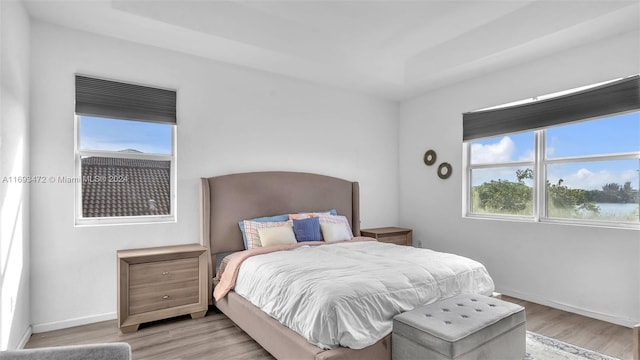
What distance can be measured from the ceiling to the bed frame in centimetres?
137

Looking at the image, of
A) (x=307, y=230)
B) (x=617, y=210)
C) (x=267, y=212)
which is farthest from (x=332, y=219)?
(x=617, y=210)

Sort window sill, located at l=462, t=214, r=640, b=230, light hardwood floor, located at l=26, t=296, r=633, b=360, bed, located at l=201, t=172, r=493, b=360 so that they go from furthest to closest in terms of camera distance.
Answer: window sill, located at l=462, t=214, r=640, b=230 → light hardwood floor, located at l=26, t=296, r=633, b=360 → bed, located at l=201, t=172, r=493, b=360

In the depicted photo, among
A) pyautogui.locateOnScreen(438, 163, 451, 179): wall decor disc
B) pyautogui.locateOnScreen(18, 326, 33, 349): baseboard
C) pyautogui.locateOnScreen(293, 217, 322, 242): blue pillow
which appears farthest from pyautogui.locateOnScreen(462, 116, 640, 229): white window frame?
pyautogui.locateOnScreen(18, 326, 33, 349): baseboard

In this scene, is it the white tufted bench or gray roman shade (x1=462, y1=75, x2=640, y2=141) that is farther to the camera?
gray roman shade (x1=462, y1=75, x2=640, y2=141)

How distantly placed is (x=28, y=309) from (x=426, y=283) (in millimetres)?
3216

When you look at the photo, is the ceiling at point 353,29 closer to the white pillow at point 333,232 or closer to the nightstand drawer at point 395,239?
the white pillow at point 333,232

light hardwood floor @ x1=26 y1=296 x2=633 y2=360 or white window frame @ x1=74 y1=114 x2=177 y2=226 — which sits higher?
white window frame @ x1=74 y1=114 x2=177 y2=226

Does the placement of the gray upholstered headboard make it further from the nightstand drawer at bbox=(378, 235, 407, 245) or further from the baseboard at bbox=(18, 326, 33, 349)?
the baseboard at bbox=(18, 326, 33, 349)

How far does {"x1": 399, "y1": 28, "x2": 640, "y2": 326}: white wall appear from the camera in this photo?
3.21m

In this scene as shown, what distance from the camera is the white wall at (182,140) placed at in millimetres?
2998

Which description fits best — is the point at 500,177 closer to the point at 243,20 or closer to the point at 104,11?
the point at 243,20

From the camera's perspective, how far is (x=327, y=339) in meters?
1.95

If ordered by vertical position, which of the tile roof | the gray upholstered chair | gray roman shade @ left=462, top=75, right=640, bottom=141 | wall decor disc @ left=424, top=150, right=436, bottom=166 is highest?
gray roman shade @ left=462, top=75, right=640, bottom=141

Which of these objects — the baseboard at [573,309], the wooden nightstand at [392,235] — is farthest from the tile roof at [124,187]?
the baseboard at [573,309]
